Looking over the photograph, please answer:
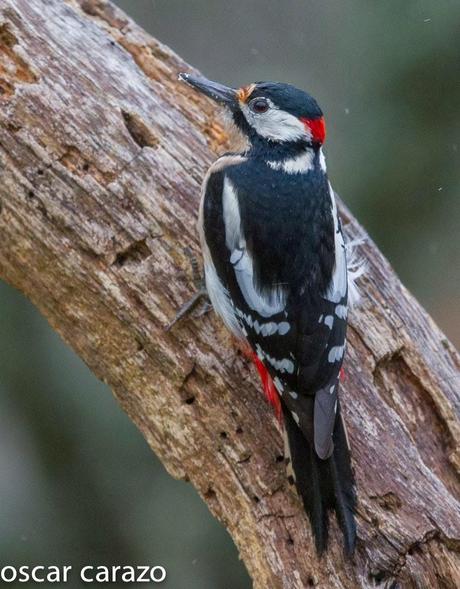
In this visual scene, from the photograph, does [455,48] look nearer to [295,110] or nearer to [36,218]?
[295,110]

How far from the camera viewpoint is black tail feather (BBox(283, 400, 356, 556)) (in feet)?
11.2

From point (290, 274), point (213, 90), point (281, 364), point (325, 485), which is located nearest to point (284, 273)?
point (290, 274)

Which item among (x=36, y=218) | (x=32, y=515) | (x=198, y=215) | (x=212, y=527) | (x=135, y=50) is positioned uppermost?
(x=135, y=50)

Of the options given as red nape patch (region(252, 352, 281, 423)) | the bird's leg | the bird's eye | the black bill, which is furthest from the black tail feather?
the black bill

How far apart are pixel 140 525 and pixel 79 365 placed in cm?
94

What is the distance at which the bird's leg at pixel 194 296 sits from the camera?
3781 mm

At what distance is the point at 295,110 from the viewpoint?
12.7 feet

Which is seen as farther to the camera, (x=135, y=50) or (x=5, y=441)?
(x=5, y=441)

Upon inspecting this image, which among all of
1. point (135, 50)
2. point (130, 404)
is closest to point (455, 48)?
point (135, 50)

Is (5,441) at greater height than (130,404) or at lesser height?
lesser

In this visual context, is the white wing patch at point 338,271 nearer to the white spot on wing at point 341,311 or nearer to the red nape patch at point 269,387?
the white spot on wing at point 341,311

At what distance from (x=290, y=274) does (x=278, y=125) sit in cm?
63

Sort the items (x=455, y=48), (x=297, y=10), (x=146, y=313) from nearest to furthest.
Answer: (x=146, y=313) < (x=455, y=48) < (x=297, y=10)

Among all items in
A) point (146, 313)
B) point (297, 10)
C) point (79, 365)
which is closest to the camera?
point (146, 313)
